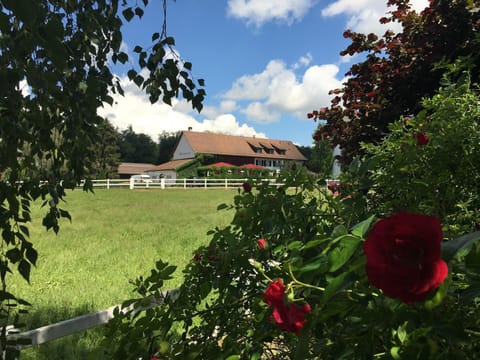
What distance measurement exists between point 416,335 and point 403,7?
3.82m

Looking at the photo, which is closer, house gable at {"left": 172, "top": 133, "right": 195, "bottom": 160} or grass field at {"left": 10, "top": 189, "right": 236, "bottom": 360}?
grass field at {"left": 10, "top": 189, "right": 236, "bottom": 360}

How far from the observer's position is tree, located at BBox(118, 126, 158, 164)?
7100cm

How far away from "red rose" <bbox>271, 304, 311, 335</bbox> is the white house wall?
139 feet

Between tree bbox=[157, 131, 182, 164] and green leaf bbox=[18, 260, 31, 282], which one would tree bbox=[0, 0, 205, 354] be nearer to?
green leaf bbox=[18, 260, 31, 282]

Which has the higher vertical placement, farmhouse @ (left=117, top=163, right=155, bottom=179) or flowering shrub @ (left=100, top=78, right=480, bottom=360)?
farmhouse @ (left=117, top=163, right=155, bottom=179)

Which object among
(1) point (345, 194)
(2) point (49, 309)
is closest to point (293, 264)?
(1) point (345, 194)

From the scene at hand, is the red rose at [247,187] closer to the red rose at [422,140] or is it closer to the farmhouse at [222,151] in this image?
the red rose at [422,140]

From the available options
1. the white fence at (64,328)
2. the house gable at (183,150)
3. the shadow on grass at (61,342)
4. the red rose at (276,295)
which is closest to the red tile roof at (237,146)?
the house gable at (183,150)

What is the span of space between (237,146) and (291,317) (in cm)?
4452

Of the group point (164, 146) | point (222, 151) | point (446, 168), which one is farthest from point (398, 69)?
point (164, 146)

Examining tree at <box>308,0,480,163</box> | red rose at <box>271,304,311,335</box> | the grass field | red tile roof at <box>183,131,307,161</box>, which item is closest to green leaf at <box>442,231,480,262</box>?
red rose at <box>271,304,311,335</box>

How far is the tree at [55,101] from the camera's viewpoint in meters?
1.21

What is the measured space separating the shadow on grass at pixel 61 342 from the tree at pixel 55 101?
141 cm

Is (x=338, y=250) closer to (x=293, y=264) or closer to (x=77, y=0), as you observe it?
(x=293, y=264)
